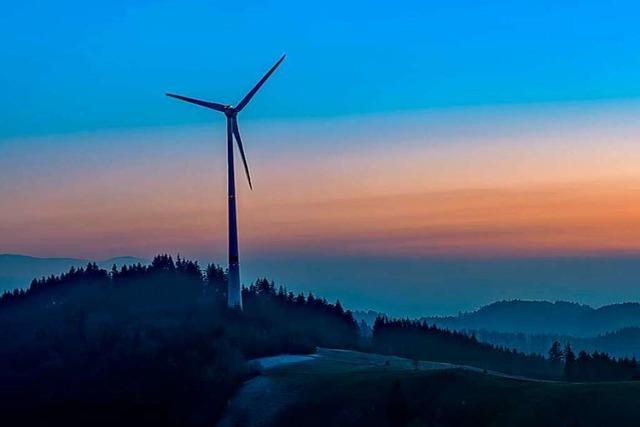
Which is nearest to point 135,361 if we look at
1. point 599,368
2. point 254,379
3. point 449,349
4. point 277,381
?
point 254,379

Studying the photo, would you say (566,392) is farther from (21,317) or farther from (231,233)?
(21,317)

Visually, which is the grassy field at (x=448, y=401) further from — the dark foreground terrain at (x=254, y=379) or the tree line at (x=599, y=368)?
the tree line at (x=599, y=368)

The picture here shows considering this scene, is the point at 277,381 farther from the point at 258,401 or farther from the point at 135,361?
the point at 135,361

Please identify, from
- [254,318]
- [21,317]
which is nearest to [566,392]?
[254,318]

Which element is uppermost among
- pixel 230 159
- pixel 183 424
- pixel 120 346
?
pixel 230 159

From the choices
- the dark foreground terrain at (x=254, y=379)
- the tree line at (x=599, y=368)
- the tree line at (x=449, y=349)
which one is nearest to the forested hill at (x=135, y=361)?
the dark foreground terrain at (x=254, y=379)
